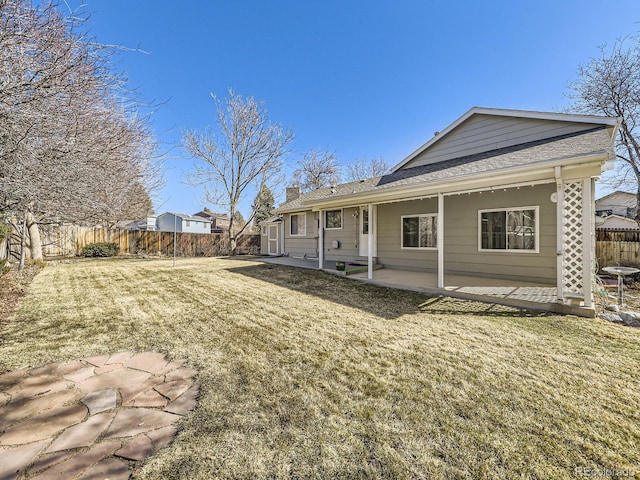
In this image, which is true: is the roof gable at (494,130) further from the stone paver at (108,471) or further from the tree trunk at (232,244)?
the tree trunk at (232,244)

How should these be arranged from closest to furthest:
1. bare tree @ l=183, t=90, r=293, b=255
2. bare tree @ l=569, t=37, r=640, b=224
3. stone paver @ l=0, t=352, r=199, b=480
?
1. stone paver @ l=0, t=352, r=199, b=480
2. bare tree @ l=569, t=37, r=640, b=224
3. bare tree @ l=183, t=90, r=293, b=255

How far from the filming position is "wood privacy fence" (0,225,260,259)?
15.4 m

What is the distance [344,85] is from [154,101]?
11392 millimetres

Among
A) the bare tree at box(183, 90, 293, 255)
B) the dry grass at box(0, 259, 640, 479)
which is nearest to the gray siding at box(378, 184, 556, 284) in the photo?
the dry grass at box(0, 259, 640, 479)

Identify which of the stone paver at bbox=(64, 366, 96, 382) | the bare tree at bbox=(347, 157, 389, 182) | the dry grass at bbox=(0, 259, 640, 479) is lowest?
the dry grass at bbox=(0, 259, 640, 479)

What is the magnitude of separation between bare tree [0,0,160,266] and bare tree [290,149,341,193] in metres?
23.6

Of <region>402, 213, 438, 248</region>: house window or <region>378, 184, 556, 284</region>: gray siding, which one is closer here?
<region>378, 184, 556, 284</region>: gray siding

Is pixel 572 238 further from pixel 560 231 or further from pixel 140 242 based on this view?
pixel 140 242

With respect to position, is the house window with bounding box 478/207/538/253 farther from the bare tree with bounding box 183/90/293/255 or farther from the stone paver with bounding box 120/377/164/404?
the bare tree with bounding box 183/90/293/255

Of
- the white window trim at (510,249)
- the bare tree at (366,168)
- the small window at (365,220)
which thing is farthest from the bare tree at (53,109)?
the bare tree at (366,168)

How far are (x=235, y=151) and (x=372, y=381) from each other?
731 inches

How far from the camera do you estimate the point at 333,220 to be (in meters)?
12.0

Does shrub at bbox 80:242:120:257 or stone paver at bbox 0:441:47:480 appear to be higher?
shrub at bbox 80:242:120:257

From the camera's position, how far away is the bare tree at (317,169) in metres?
26.8
